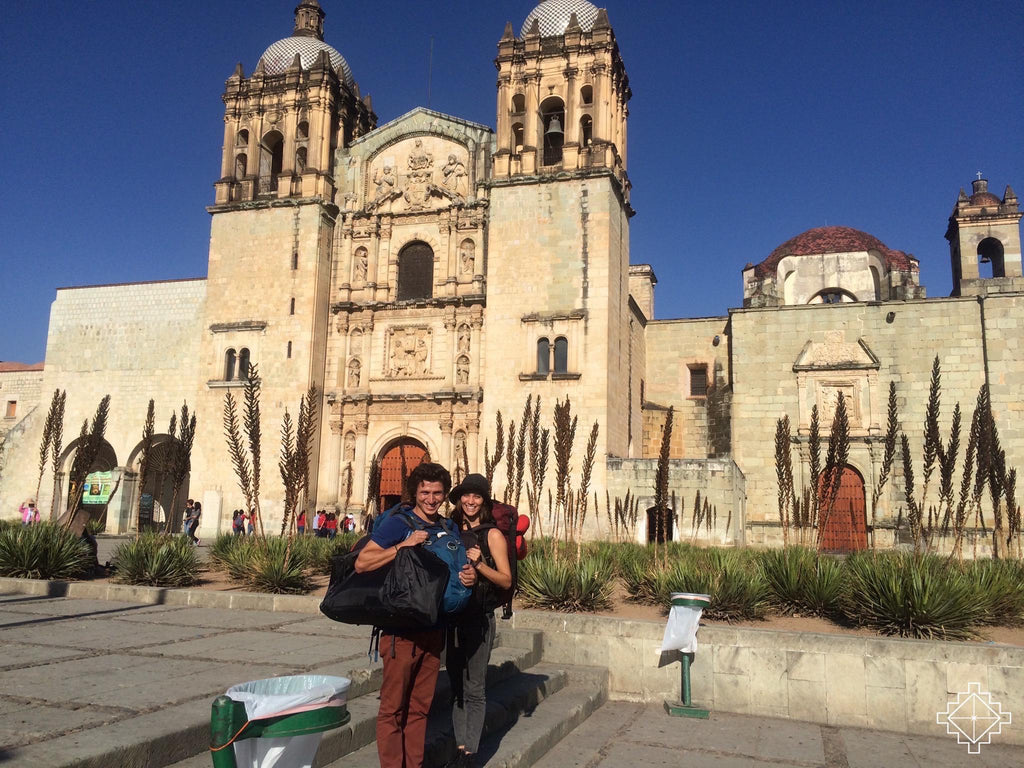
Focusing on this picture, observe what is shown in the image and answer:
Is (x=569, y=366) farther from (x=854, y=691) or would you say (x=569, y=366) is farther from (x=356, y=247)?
(x=854, y=691)

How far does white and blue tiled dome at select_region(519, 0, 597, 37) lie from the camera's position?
23953 millimetres

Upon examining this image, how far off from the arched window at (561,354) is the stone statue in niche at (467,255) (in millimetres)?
3761

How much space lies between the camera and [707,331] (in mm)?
25766

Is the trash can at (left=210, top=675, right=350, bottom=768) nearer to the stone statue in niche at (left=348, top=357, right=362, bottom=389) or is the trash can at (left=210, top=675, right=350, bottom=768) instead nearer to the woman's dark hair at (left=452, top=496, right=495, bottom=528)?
the woman's dark hair at (left=452, top=496, right=495, bottom=528)

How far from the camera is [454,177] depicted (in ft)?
78.5

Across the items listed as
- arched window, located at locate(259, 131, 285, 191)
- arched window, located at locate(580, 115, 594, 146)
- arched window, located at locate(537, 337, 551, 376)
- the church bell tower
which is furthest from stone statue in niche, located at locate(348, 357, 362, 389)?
arched window, located at locate(580, 115, 594, 146)

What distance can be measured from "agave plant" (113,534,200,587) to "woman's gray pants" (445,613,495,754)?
23.7ft

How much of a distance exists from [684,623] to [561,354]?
47.8ft

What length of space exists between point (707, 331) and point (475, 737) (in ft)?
73.6

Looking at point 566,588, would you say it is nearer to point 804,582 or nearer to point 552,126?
point 804,582

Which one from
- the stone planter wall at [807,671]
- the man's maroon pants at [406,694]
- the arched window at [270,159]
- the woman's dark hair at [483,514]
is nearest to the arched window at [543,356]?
the arched window at [270,159]

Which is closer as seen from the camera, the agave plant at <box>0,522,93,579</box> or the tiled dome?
the agave plant at <box>0,522,93,579</box>

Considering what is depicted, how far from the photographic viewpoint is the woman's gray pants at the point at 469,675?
4586mm

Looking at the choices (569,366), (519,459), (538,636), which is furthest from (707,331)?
Answer: (538,636)
